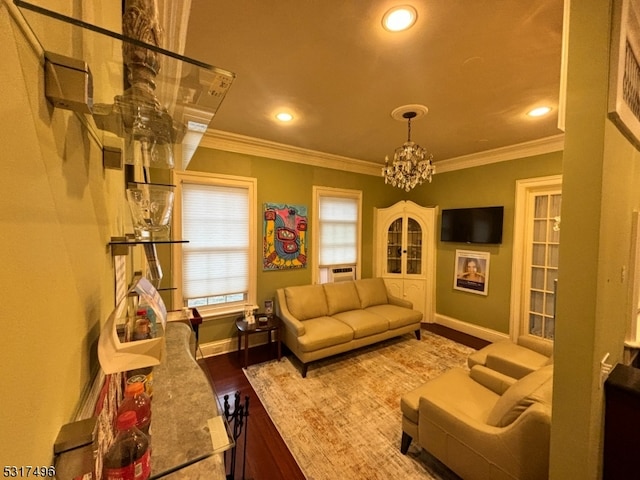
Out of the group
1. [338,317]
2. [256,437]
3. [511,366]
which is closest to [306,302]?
[338,317]

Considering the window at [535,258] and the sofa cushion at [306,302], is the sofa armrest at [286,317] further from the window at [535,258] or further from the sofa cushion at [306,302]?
the window at [535,258]

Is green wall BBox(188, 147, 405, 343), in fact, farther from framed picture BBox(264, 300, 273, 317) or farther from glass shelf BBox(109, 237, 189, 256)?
glass shelf BBox(109, 237, 189, 256)

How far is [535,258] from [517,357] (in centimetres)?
194

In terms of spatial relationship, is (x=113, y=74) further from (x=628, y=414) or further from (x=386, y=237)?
(x=386, y=237)

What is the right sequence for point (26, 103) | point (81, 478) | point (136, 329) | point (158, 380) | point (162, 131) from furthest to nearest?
point (158, 380), point (162, 131), point (136, 329), point (81, 478), point (26, 103)

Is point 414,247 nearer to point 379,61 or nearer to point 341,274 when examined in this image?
point 341,274

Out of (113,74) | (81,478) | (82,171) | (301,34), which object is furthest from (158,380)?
(301,34)

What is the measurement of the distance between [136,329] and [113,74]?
2.39 feet

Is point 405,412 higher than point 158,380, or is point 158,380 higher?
point 158,380

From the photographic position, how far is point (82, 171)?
23.9 inches

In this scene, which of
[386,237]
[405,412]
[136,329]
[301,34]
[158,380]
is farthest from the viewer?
[386,237]

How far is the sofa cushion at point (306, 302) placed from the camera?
3.45m

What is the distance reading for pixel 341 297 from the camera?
387 cm

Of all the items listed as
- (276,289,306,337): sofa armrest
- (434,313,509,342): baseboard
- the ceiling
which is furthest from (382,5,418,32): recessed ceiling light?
(434,313,509,342): baseboard
